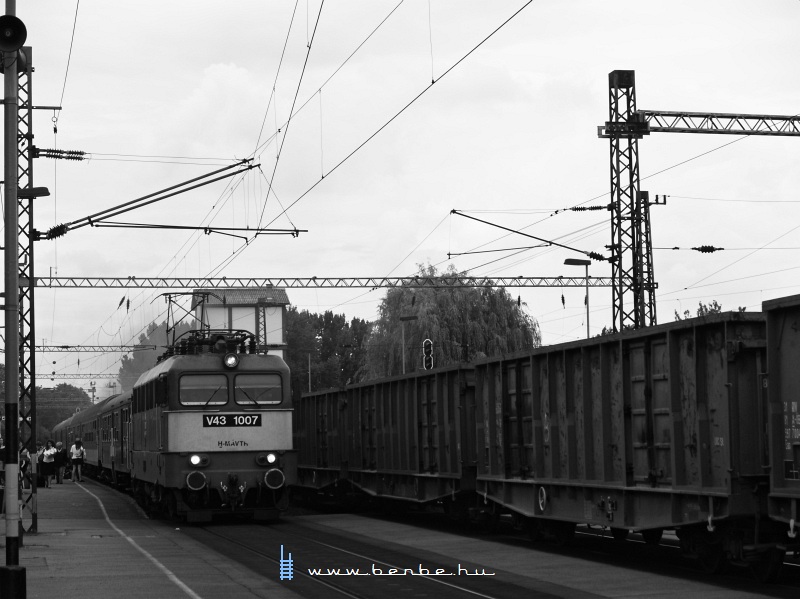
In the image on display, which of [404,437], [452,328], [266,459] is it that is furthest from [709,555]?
[452,328]

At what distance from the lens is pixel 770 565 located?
12.8m

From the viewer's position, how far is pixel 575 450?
54.2 ft

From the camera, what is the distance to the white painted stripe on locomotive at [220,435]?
2275 cm

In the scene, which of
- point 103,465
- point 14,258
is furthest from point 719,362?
point 103,465

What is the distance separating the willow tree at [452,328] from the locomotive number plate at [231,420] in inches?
1262

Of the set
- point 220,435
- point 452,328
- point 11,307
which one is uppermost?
point 452,328

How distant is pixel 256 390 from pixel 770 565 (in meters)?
12.6

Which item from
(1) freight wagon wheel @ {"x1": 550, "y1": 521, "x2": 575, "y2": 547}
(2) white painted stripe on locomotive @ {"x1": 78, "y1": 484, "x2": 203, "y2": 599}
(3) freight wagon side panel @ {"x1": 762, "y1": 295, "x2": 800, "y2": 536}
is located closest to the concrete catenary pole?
(2) white painted stripe on locomotive @ {"x1": 78, "y1": 484, "x2": 203, "y2": 599}

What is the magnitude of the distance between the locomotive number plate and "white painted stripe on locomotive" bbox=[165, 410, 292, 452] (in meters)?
0.04

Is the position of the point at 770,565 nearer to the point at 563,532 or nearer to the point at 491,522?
the point at 563,532

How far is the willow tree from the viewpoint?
56.6m

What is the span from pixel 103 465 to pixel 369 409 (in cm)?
2075

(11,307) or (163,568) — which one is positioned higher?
(11,307)

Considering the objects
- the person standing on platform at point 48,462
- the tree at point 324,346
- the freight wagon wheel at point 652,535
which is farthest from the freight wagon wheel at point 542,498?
the tree at point 324,346
